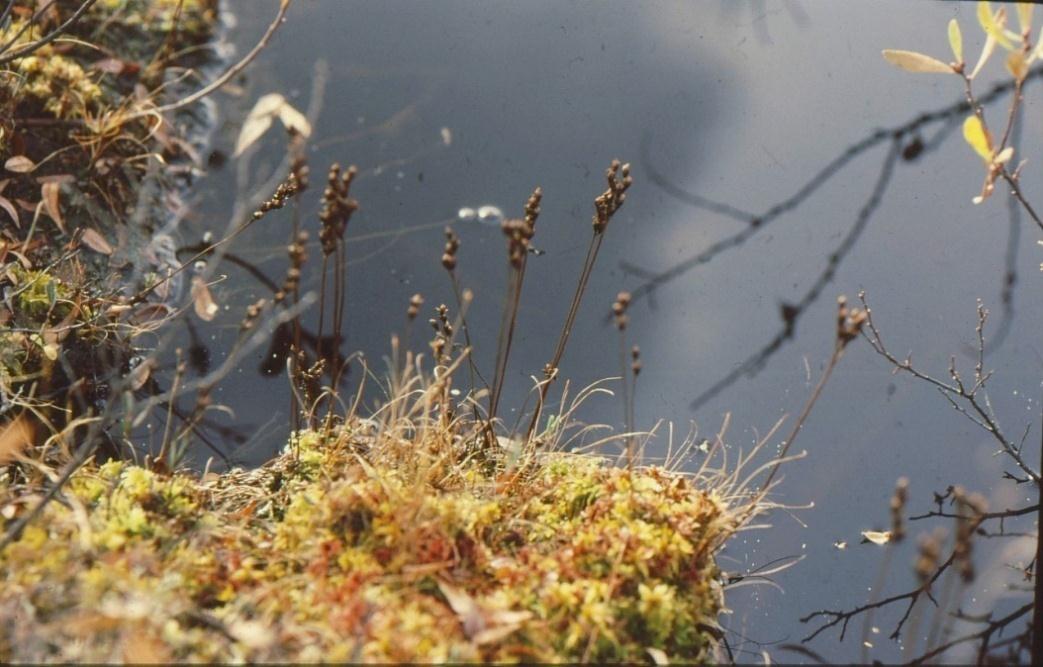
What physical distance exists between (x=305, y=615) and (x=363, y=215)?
1470 millimetres

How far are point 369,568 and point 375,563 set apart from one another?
0.9 inches

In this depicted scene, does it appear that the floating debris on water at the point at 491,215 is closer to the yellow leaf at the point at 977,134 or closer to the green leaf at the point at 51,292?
the green leaf at the point at 51,292

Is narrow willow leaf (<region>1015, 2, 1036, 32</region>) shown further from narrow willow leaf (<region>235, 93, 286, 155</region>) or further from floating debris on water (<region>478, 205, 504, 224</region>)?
floating debris on water (<region>478, 205, 504, 224</region>)

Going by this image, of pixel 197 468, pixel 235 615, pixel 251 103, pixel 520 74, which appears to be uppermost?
pixel 520 74

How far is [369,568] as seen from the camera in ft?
4.39

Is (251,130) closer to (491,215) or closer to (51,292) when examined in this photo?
(51,292)

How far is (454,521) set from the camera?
56.7 inches

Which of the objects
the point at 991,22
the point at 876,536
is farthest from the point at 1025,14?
the point at 876,536

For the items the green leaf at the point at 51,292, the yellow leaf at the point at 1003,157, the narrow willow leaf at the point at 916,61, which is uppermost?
the narrow willow leaf at the point at 916,61

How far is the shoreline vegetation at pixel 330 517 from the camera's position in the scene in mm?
1199

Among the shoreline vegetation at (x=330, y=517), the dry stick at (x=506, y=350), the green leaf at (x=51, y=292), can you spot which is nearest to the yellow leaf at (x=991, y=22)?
the shoreline vegetation at (x=330, y=517)

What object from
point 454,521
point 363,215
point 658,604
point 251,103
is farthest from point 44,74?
point 658,604

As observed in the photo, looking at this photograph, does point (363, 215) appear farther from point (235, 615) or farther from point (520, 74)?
point (235, 615)

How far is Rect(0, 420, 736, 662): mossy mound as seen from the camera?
1.17 metres
